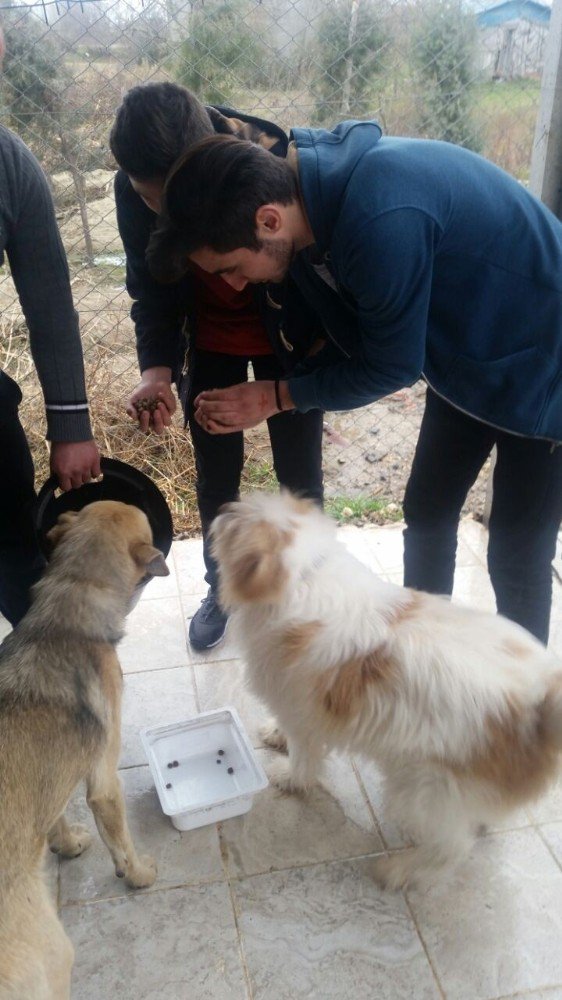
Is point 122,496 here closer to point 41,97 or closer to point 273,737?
point 273,737

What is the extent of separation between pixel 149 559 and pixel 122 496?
54 cm

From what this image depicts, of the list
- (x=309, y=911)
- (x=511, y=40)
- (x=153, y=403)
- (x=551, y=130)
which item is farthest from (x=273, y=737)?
(x=511, y=40)

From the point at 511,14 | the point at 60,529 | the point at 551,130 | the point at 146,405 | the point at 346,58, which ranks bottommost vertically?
the point at 60,529

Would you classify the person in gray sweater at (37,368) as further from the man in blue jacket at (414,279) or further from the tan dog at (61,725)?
the man in blue jacket at (414,279)

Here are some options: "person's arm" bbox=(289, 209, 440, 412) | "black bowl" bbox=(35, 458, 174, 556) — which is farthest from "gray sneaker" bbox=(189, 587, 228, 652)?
"person's arm" bbox=(289, 209, 440, 412)

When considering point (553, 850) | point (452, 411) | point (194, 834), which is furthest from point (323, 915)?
point (452, 411)

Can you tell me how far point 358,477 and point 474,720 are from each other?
248 cm

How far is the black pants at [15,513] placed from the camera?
2.01 m

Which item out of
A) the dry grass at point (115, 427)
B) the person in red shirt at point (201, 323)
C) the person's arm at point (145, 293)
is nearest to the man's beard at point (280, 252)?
the person in red shirt at point (201, 323)

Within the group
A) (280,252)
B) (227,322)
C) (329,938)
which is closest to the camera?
(280,252)

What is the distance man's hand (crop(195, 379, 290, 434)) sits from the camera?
1972mm

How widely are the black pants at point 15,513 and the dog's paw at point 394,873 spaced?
141 cm

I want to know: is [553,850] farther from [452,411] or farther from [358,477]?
[358,477]

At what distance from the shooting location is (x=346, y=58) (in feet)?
10.6
